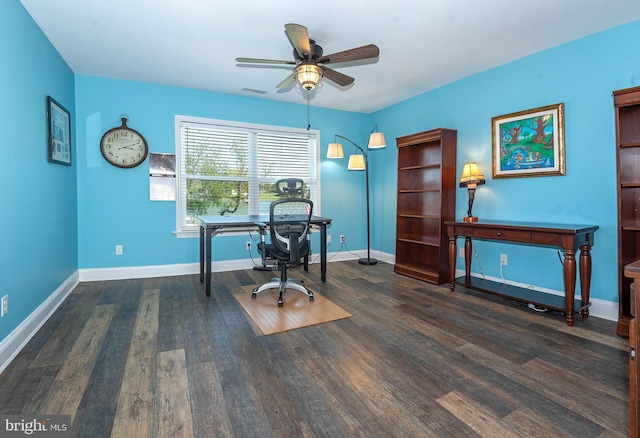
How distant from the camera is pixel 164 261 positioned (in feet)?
13.7

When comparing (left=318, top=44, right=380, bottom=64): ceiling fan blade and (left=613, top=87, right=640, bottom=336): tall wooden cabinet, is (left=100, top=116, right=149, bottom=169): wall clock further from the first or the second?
(left=613, top=87, right=640, bottom=336): tall wooden cabinet

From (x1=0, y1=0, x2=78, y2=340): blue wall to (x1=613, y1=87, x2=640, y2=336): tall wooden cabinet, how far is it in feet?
13.7

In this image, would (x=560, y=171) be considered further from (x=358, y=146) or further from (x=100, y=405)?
(x=100, y=405)

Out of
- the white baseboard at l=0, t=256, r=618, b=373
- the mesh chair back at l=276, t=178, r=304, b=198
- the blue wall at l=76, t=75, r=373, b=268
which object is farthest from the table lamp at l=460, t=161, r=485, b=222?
the blue wall at l=76, t=75, r=373, b=268

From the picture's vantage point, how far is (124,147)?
390cm

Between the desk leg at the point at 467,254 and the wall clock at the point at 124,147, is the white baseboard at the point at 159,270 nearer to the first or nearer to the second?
the wall clock at the point at 124,147

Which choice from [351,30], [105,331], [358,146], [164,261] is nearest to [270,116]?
[358,146]

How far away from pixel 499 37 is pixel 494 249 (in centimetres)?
211

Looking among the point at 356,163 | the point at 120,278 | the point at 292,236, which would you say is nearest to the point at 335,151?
the point at 356,163

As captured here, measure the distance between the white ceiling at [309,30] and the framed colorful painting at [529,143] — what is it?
621 mm

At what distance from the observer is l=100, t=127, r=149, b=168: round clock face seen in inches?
151

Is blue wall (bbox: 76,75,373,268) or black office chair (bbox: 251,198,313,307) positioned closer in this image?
black office chair (bbox: 251,198,313,307)

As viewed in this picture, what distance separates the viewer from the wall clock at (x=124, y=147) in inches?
151

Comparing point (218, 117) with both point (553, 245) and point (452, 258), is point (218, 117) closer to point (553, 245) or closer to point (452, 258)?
point (452, 258)
